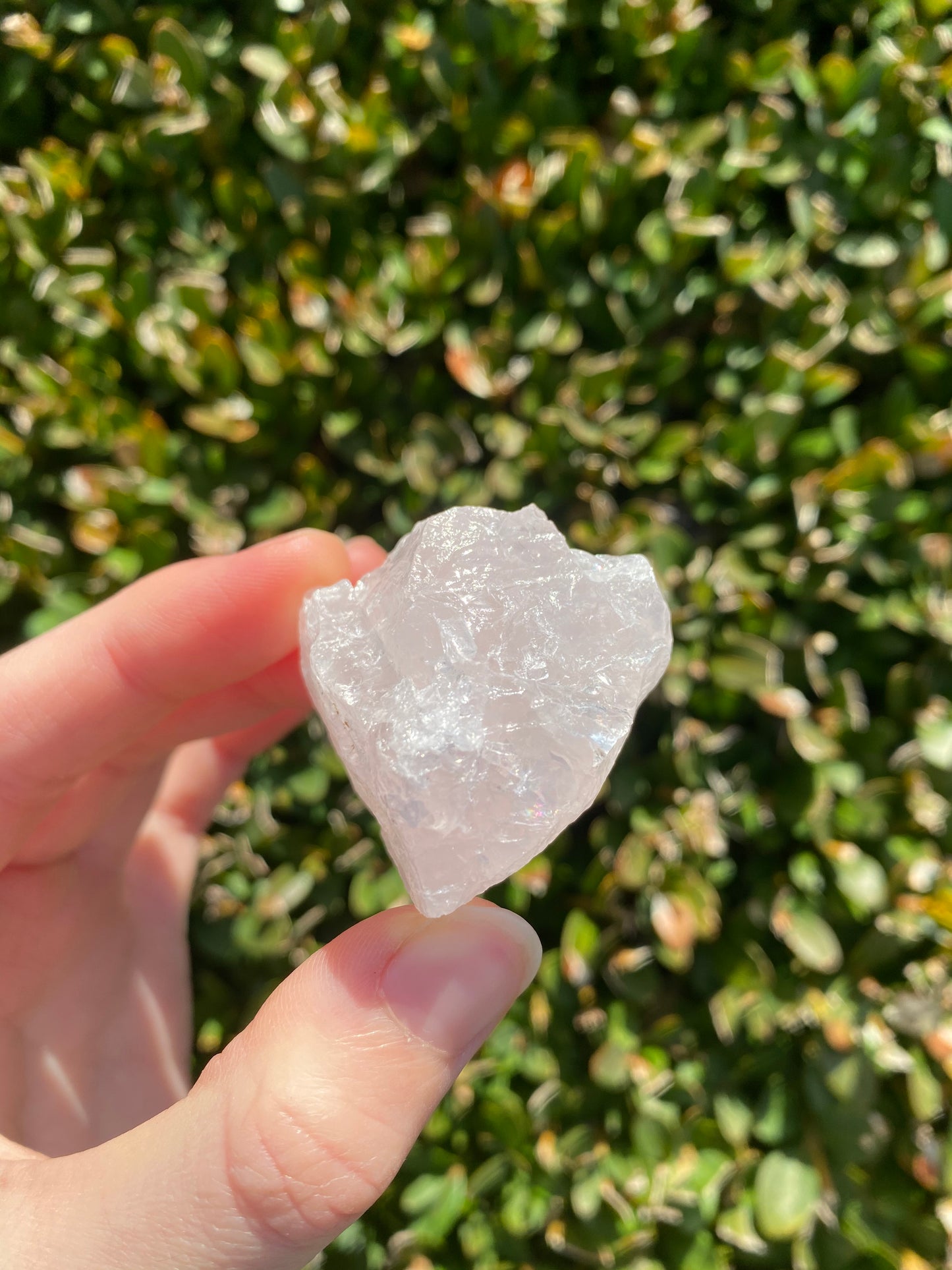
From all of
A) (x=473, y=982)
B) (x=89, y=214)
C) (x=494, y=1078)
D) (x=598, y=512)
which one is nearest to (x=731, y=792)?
(x=598, y=512)

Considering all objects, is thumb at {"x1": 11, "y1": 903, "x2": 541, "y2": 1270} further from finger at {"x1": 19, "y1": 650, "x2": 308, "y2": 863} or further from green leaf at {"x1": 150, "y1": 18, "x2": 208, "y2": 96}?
green leaf at {"x1": 150, "y1": 18, "x2": 208, "y2": 96}

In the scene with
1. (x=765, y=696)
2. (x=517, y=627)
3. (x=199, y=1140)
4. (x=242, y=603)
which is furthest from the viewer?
(x=765, y=696)

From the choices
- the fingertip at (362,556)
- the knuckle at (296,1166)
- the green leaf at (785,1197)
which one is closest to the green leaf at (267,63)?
the fingertip at (362,556)

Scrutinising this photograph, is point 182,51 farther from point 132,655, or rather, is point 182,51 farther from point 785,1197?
point 785,1197

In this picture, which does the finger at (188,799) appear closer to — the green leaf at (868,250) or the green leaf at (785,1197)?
the green leaf at (785,1197)

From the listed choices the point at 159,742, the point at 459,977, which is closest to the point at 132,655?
the point at 159,742

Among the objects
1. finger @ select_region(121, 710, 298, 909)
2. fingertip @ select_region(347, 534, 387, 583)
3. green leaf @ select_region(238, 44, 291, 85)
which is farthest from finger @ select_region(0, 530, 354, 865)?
green leaf @ select_region(238, 44, 291, 85)

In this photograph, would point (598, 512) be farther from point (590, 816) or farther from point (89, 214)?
point (89, 214)
